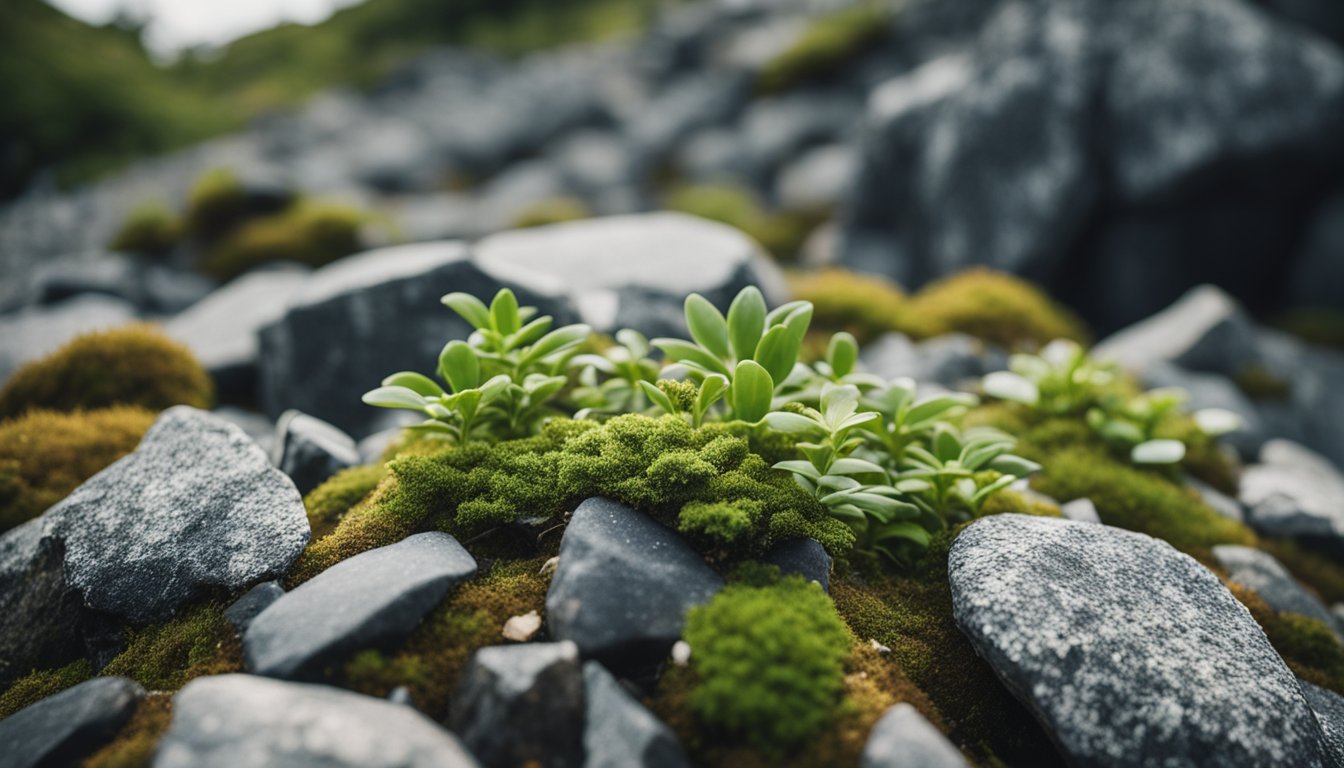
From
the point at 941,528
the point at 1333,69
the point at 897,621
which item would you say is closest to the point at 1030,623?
the point at 897,621

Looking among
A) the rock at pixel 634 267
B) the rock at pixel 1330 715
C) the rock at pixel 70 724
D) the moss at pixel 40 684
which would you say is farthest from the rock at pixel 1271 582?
the moss at pixel 40 684

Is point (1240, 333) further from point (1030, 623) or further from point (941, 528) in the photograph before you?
point (1030, 623)

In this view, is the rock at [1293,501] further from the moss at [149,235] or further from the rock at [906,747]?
the moss at [149,235]

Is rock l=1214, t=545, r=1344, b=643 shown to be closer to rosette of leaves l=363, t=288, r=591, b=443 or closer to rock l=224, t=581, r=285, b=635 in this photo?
rosette of leaves l=363, t=288, r=591, b=443

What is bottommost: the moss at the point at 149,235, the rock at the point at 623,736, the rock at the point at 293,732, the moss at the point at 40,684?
the moss at the point at 40,684

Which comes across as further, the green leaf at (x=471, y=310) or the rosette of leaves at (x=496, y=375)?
the green leaf at (x=471, y=310)

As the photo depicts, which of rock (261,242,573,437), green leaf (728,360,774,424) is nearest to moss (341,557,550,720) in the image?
green leaf (728,360,774,424)
